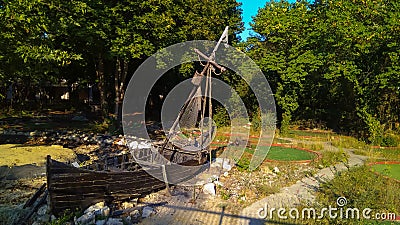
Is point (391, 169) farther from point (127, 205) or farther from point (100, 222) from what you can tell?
point (100, 222)

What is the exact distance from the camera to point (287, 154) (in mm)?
12570

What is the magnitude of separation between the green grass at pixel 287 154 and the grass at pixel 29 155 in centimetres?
706

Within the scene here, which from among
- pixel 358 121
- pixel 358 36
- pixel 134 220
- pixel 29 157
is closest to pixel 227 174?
pixel 134 220

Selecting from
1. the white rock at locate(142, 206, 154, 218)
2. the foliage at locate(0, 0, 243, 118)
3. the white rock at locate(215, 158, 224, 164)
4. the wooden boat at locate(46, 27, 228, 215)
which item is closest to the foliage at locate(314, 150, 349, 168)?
the white rock at locate(215, 158, 224, 164)

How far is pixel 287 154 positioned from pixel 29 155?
900 cm

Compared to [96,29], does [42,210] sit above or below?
below

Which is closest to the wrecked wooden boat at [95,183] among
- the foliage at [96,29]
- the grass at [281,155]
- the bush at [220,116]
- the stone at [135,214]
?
the stone at [135,214]

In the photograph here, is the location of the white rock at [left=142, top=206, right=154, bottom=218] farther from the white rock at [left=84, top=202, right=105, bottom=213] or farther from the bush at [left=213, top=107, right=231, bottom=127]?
the bush at [left=213, top=107, right=231, bottom=127]

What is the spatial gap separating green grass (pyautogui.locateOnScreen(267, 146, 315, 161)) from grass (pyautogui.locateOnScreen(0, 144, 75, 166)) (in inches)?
278

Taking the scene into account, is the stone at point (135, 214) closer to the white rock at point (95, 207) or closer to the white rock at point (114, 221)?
the white rock at point (114, 221)

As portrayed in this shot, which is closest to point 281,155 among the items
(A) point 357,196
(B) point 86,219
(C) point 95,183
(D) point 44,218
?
(A) point 357,196

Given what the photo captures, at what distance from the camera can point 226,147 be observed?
44.3ft

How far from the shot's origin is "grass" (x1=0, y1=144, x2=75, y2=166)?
9430mm

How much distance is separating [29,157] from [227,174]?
6.06 m
